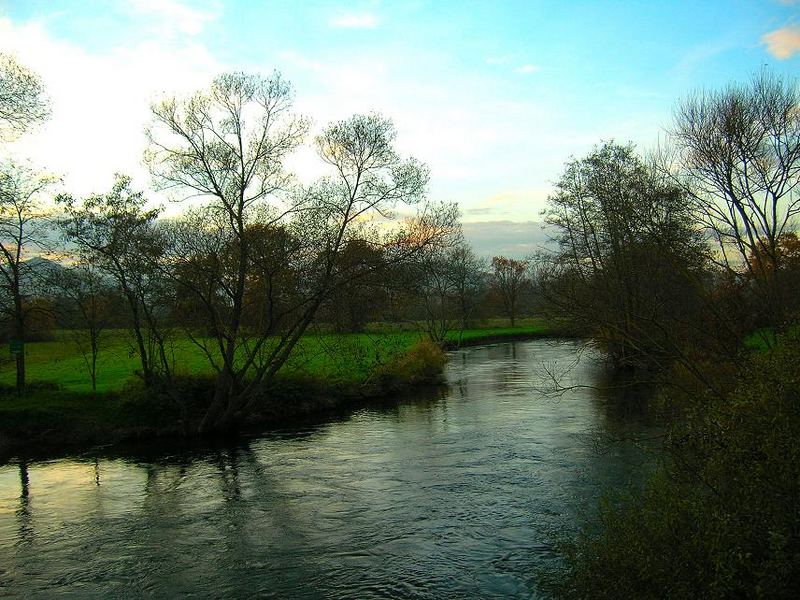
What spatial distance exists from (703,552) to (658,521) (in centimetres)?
75

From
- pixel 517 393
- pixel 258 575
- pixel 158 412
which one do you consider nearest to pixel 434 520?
pixel 258 575

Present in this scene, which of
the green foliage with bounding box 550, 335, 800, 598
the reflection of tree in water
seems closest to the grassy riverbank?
the reflection of tree in water

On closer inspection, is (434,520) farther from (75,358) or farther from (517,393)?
(75,358)

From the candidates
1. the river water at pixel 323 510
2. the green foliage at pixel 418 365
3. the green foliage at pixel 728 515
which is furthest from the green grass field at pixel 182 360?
the green foliage at pixel 728 515

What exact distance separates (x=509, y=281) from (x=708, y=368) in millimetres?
85534

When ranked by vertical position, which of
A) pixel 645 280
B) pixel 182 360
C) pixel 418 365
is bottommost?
pixel 418 365

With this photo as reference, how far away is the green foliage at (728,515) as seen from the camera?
4984mm

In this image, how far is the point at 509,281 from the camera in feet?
315

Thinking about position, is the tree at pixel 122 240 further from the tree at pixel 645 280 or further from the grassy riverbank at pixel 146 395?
the tree at pixel 645 280

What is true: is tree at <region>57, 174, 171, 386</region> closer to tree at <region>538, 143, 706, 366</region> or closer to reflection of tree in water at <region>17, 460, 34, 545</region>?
reflection of tree in water at <region>17, 460, 34, 545</region>

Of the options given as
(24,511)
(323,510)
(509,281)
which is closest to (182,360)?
(24,511)

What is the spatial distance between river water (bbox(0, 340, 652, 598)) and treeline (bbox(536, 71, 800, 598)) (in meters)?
2.26

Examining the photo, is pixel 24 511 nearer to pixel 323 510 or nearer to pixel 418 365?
pixel 323 510

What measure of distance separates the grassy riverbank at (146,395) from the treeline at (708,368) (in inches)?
598
